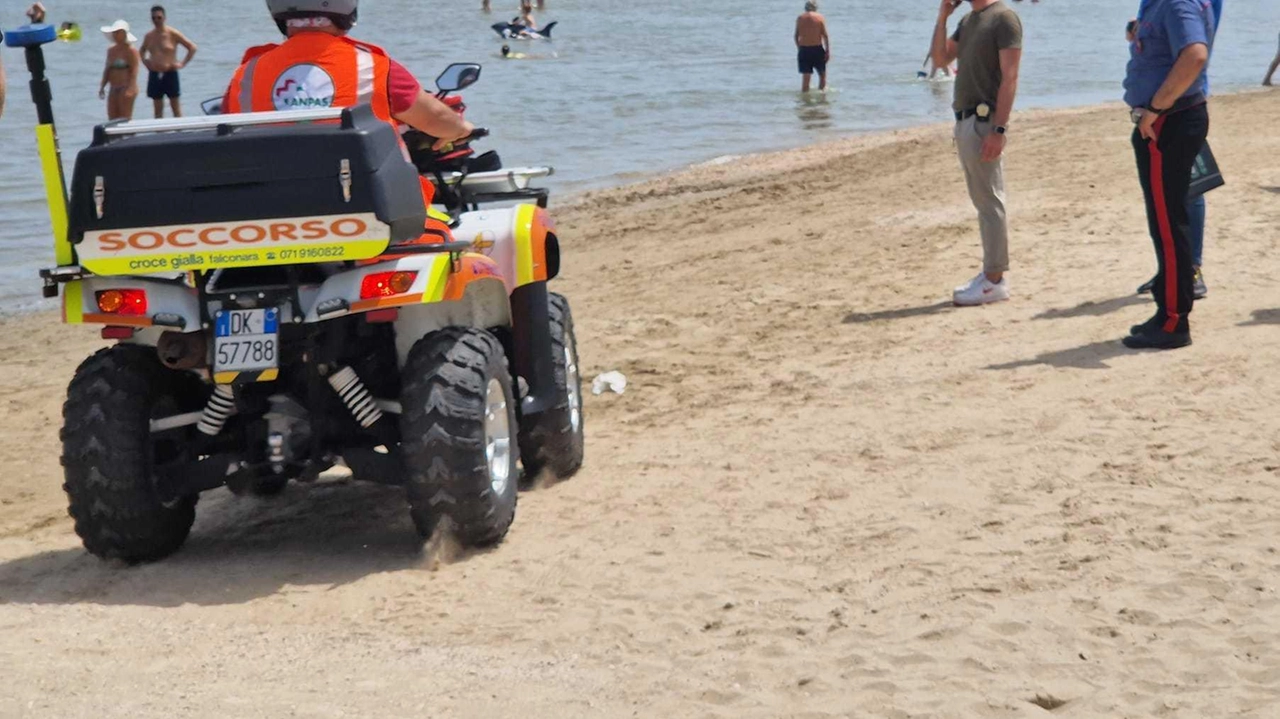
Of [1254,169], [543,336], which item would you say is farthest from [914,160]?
[543,336]

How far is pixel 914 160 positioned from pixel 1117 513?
35.7ft

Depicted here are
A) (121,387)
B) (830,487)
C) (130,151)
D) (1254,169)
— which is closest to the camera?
(130,151)

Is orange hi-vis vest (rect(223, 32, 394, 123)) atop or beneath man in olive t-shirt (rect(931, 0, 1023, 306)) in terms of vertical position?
atop

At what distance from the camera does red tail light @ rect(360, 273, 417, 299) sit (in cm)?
513

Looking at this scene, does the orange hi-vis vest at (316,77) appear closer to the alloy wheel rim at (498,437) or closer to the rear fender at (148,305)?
the rear fender at (148,305)

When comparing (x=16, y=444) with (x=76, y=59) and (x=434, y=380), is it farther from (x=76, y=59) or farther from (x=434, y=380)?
(x=76, y=59)

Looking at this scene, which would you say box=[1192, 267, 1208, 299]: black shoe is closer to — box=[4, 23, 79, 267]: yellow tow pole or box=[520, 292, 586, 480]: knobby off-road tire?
box=[520, 292, 586, 480]: knobby off-road tire

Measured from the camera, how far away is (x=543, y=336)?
20.8ft

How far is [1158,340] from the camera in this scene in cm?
746

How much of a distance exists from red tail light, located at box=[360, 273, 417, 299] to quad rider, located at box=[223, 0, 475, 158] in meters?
0.63

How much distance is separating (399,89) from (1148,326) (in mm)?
3842

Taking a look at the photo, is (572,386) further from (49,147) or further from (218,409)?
(49,147)

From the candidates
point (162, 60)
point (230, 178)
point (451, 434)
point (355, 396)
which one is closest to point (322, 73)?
point (230, 178)

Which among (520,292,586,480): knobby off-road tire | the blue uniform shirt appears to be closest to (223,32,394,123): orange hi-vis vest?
(520,292,586,480): knobby off-road tire
